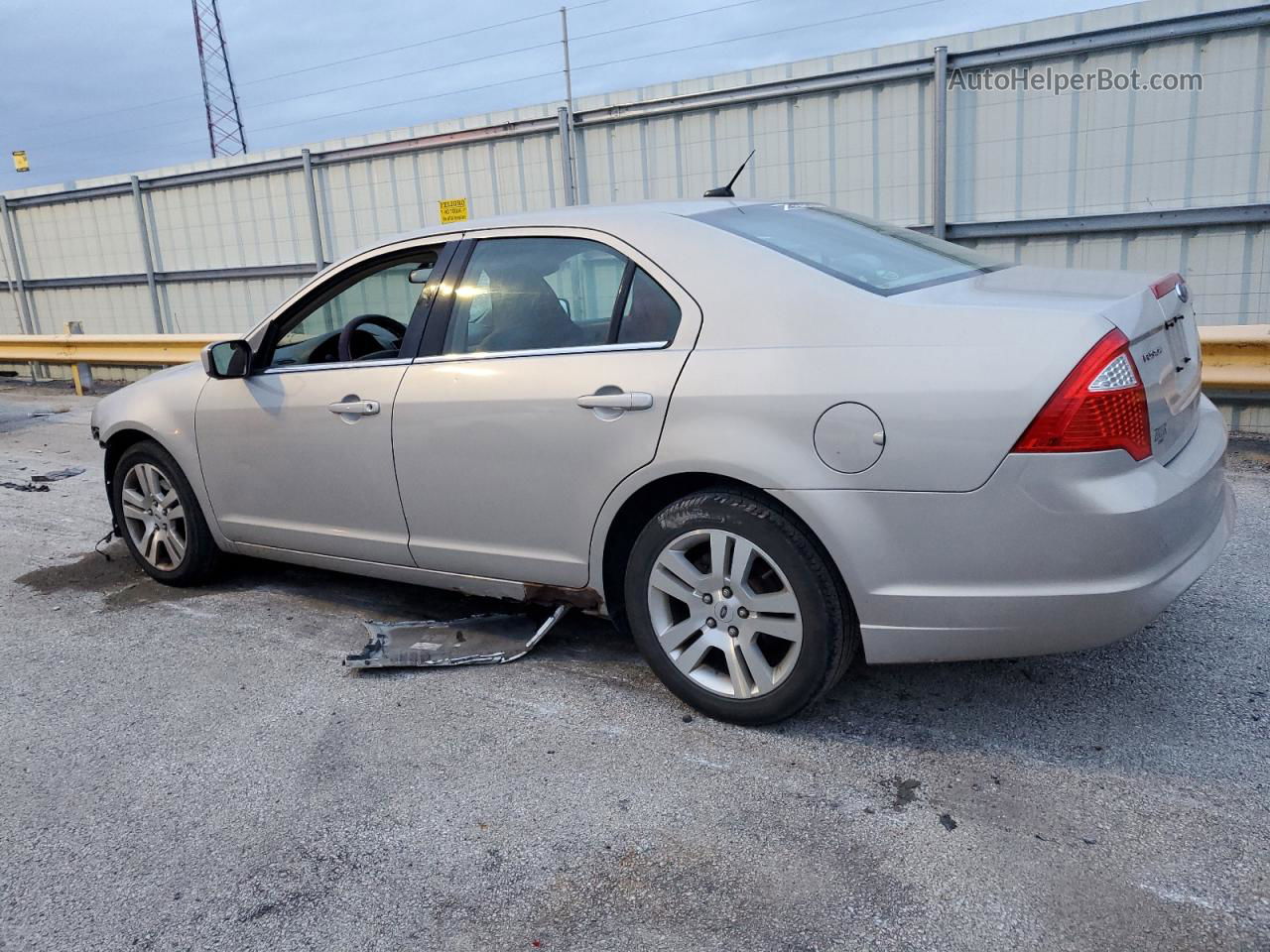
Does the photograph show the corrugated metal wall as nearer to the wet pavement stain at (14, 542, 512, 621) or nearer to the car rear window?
the car rear window

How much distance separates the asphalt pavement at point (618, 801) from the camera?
7.52ft

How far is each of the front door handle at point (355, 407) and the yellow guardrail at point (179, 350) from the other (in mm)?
5293

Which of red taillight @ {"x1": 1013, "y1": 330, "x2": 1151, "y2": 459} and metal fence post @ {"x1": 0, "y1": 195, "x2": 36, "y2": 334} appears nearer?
red taillight @ {"x1": 1013, "y1": 330, "x2": 1151, "y2": 459}

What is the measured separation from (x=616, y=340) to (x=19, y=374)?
14.9 metres

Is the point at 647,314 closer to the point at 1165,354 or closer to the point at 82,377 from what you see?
the point at 1165,354

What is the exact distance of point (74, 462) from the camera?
8.03 meters

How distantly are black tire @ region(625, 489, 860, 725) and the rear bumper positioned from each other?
80 mm

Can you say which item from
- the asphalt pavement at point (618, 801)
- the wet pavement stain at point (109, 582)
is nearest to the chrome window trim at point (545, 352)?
the asphalt pavement at point (618, 801)

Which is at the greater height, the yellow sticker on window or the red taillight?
the yellow sticker on window

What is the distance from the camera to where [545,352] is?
3.43m

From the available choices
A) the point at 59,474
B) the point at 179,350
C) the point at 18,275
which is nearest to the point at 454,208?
the point at 179,350

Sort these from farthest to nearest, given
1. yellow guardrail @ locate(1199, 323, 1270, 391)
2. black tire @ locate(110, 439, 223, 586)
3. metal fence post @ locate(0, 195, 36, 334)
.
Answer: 1. metal fence post @ locate(0, 195, 36, 334)
2. yellow guardrail @ locate(1199, 323, 1270, 391)
3. black tire @ locate(110, 439, 223, 586)

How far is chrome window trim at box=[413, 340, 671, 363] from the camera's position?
3.19 m

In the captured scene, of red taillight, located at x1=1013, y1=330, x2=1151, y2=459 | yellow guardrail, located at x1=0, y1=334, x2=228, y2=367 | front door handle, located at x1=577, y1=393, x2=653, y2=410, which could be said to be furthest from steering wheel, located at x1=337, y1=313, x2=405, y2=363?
yellow guardrail, located at x1=0, y1=334, x2=228, y2=367
